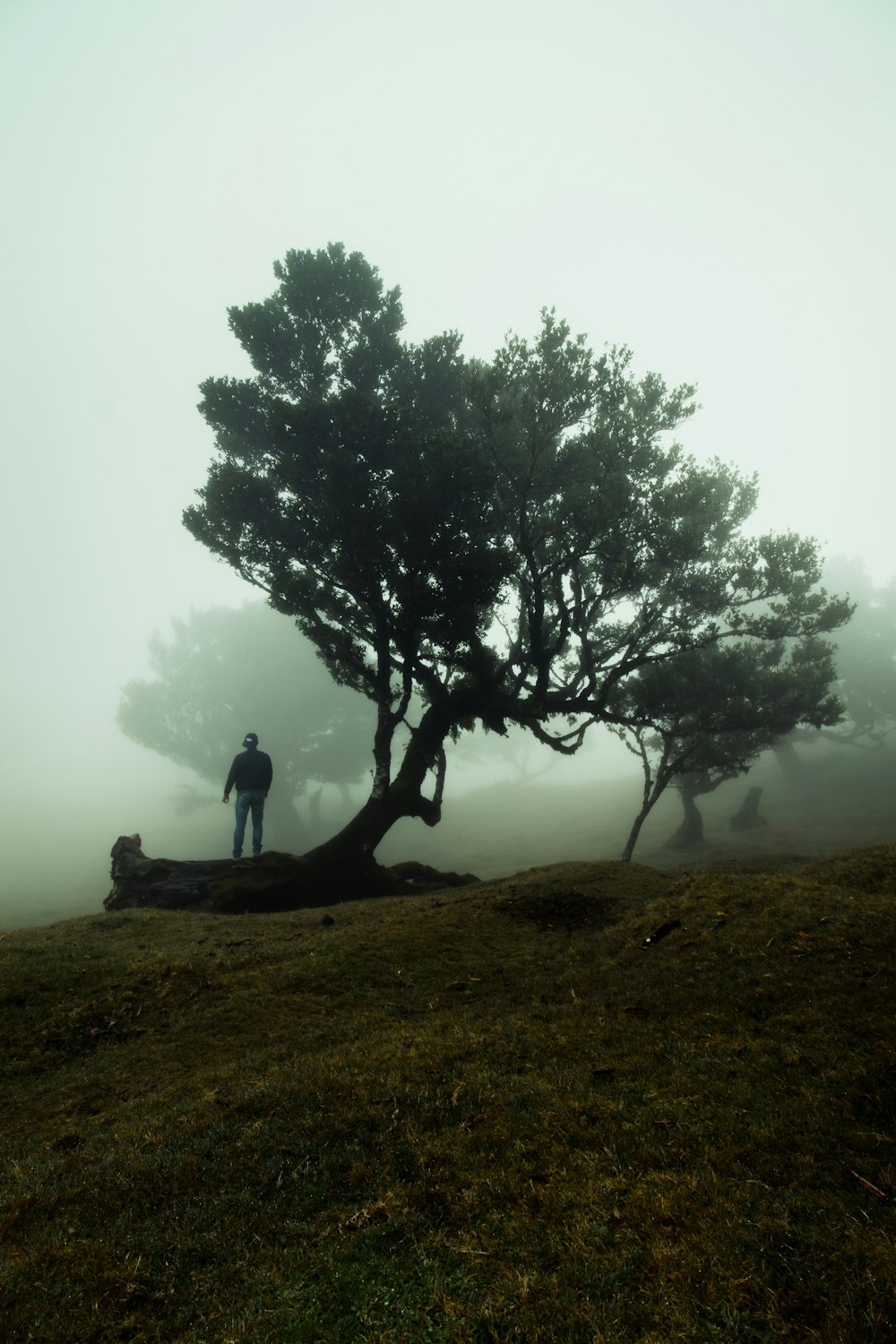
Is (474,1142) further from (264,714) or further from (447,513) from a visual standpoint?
(264,714)

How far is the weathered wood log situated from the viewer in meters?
17.1

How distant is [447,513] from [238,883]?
1231 cm

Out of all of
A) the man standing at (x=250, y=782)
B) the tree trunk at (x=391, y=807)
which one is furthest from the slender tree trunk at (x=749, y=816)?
the man standing at (x=250, y=782)

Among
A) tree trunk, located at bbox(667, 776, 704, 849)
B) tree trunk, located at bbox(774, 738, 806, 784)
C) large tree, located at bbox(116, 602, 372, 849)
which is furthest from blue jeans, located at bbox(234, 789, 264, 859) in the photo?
tree trunk, located at bbox(774, 738, 806, 784)

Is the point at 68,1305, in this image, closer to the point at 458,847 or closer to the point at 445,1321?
the point at 445,1321

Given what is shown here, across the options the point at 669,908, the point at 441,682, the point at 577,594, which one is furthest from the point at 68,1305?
the point at 577,594

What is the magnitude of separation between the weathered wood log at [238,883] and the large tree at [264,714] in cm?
3838

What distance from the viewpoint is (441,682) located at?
22.3 meters

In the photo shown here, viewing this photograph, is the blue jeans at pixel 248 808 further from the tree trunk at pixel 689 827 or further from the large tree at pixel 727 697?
the tree trunk at pixel 689 827

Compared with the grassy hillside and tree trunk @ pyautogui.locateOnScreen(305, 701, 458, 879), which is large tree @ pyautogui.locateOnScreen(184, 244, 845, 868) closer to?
tree trunk @ pyautogui.locateOnScreen(305, 701, 458, 879)

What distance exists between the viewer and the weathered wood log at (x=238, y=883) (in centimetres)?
1711

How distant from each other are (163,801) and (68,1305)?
97308mm

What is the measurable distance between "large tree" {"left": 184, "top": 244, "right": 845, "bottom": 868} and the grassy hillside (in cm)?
1162

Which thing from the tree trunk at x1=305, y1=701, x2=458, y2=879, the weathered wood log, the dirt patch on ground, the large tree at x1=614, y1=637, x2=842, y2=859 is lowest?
the dirt patch on ground
